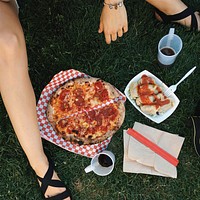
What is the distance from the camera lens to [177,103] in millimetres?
2246

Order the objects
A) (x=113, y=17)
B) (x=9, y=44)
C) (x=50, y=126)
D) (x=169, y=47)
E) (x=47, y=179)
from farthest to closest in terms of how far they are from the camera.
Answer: (x=169, y=47) → (x=50, y=126) → (x=47, y=179) → (x=113, y=17) → (x=9, y=44)

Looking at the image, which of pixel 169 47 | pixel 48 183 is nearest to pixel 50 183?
pixel 48 183

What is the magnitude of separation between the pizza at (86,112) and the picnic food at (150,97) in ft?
0.38

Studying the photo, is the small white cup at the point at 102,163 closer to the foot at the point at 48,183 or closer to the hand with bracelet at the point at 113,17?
the foot at the point at 48,183

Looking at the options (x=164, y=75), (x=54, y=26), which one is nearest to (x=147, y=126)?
(x=164, y=75)

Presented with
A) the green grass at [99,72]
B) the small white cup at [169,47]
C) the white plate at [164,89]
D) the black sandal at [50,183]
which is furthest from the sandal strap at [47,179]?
the small white cup at [169,47]

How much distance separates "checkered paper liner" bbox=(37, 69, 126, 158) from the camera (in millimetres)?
2232

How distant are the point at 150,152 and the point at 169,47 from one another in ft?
2.26

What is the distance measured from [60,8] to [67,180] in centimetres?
117

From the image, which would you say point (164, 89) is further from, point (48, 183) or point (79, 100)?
point (48, 183)

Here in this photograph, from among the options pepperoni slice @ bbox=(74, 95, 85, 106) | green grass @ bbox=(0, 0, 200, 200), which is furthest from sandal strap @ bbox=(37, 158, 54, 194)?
pepperoni slice @ bbox=(74, 95, 85, 106)

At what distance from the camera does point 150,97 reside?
2209 millimetres

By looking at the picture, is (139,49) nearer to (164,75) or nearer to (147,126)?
(164,75)

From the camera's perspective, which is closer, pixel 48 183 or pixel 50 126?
pixel 48 183
